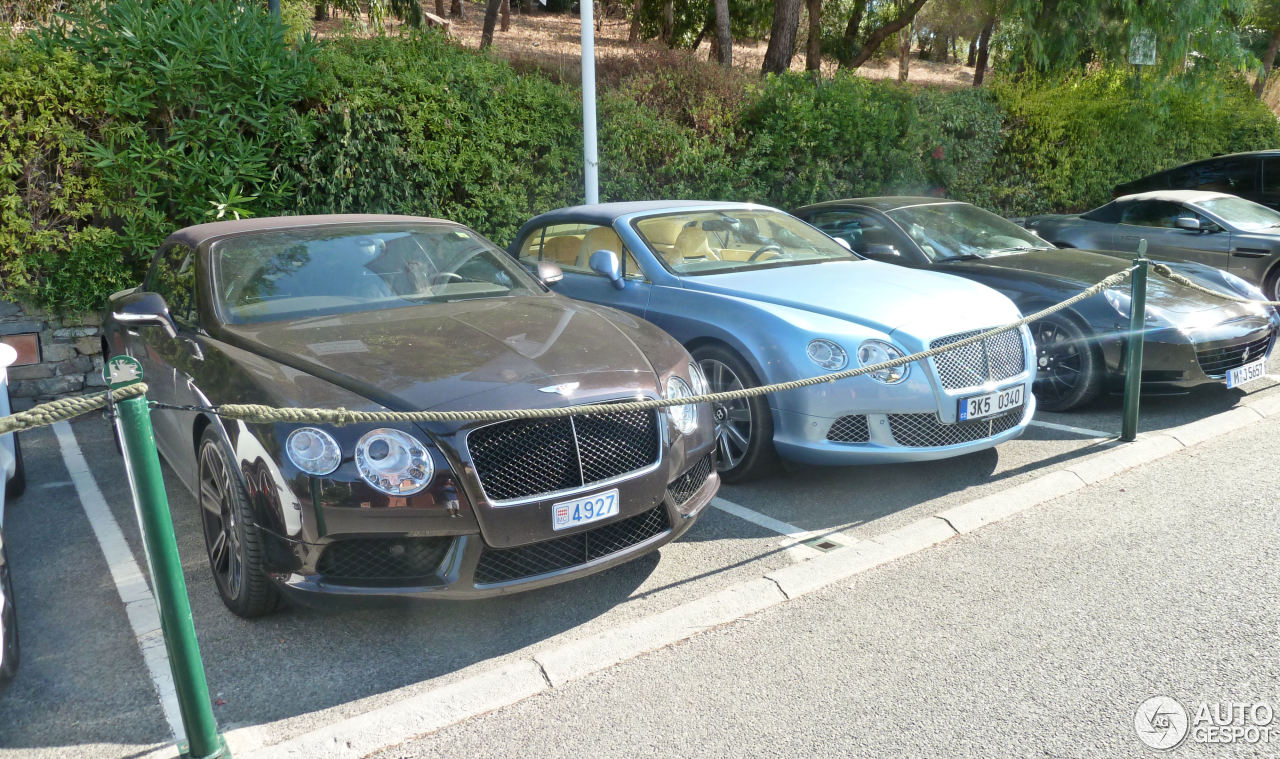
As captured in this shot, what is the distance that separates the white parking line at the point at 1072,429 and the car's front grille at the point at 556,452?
3631 mm

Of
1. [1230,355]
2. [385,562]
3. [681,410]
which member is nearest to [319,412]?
[385,562]

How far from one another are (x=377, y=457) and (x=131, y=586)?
1.63 meters

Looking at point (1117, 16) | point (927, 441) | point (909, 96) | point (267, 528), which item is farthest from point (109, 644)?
point (1117, 16)

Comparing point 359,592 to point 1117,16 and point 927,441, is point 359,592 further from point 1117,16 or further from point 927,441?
point 1117,16

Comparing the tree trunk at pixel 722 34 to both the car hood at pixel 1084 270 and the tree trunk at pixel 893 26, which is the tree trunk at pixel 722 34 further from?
the car hood at pixel 1084 270

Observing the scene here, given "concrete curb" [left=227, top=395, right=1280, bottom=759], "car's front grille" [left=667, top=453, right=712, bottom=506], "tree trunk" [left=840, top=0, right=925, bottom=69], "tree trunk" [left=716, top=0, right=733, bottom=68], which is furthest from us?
"tree trunk" [left=840, top=0, right=925, bottom=69]

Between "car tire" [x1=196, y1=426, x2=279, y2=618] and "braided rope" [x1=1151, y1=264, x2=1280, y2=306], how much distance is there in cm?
529

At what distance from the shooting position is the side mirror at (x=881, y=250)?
7062 millimetres

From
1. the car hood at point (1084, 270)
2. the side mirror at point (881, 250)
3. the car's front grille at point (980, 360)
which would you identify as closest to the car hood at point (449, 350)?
the car's front grille at point (980, 360)

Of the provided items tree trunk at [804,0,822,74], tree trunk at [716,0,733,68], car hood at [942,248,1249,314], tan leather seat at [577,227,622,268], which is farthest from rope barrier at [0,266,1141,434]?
tree trunk at [804,0,822,74]

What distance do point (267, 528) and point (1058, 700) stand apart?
8.78 feet

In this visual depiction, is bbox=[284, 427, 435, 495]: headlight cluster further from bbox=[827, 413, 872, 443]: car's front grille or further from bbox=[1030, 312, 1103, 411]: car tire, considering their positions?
bbox=[1030, 312, 1103, 411]: car tire

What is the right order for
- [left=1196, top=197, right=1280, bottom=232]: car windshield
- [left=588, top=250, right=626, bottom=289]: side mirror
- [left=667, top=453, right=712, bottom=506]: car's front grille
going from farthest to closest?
[left=1196, top=197, right=1280, bottom=232]: car windshield
[left=588, top=250, right=626, bottom=289]: side mirror
[left=667, top=453, right=712, bottom=506]: car's front grille

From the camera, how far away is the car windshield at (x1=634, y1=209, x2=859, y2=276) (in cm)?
585
